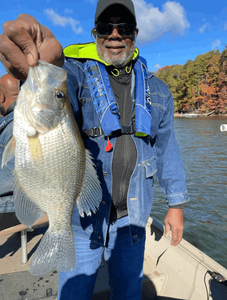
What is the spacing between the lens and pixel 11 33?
1.21 m

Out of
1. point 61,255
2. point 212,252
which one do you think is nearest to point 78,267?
point 61,255

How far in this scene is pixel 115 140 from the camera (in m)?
2.08

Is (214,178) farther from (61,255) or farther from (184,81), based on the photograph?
(184,81)

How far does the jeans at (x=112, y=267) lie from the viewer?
198 centimetres

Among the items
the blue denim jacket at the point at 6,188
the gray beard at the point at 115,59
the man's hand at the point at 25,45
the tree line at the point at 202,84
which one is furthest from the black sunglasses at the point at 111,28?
the tree line at the point at 202,84

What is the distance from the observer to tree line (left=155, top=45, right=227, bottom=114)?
52906 mm

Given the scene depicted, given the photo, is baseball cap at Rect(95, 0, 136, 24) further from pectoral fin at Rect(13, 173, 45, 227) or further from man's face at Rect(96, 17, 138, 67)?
pectoral fin at Rect(13, 173, 45, 227)

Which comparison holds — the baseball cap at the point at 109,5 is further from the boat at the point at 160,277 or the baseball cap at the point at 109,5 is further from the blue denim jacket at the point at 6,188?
the boat at the point at 160,277

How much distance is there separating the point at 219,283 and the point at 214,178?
30.5ft

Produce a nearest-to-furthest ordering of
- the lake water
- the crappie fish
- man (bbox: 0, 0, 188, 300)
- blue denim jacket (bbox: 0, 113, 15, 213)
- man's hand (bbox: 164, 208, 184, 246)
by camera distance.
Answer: the crappie fish → blue denim jacket (bbox: 0, 113, 15, 213) → man (bbox: 0, 0, 188, 300) → man's hand (bbox: 164, 208, 184, 246) → the lake water

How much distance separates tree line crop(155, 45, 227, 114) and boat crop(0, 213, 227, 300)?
5400cm

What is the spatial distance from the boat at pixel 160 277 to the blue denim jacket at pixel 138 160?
1.41 metres

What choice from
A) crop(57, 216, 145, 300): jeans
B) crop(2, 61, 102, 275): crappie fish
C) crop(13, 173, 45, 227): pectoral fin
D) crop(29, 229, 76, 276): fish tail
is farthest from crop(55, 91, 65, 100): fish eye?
crop(57, 216, 145, 300): jeans

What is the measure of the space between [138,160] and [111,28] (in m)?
1.29
